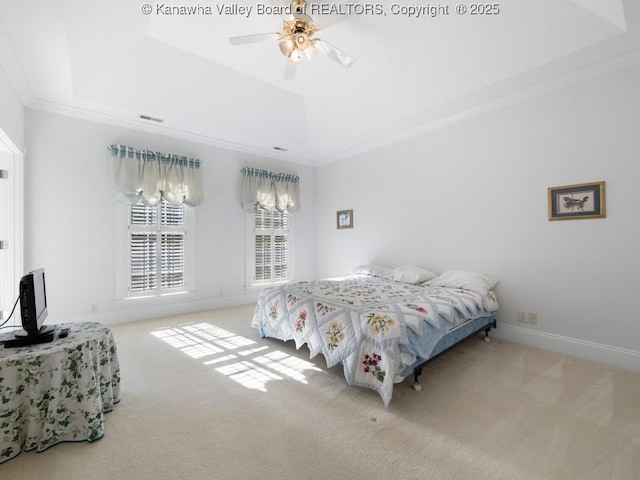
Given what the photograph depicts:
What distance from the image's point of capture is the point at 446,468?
1.48 metres

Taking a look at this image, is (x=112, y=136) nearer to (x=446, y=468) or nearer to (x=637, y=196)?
(x=446, y=468)

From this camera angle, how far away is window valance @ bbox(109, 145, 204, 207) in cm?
388

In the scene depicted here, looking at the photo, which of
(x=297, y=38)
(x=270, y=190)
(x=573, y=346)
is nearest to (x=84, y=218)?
(x=270, y=190)

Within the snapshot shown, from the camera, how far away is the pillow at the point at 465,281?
3.17 metres

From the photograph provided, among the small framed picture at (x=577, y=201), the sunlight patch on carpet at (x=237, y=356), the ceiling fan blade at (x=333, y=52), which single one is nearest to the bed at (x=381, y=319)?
the sunlight patch on carpet at (x=237, y=356)

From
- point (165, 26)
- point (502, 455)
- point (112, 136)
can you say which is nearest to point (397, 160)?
point (165, 26)

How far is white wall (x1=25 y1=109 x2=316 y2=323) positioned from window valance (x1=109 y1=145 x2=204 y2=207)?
172 mm

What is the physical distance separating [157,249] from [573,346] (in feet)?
17.1

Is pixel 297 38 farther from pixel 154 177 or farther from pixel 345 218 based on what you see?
pixel 345 218

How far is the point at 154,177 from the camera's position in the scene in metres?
4.09

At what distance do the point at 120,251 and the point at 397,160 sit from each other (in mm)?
4264

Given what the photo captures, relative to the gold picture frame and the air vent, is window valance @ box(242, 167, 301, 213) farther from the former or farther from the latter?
the air vent

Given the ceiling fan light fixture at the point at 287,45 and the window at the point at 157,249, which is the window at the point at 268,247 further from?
the ceiling fan light fixture at the point at 287,45

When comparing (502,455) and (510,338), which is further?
(510,338)
